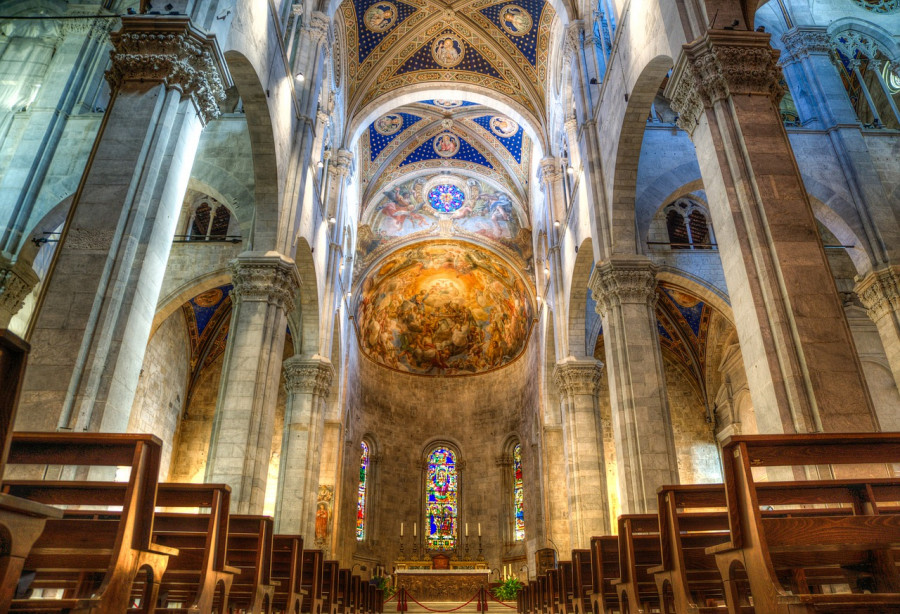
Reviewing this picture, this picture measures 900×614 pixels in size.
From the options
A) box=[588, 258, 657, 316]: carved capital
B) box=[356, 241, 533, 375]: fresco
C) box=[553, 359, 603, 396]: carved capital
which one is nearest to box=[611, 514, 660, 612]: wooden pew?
box=[588, 258, 657, 316]: carved capital

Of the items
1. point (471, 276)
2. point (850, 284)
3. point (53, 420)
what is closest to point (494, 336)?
point (471, 276)

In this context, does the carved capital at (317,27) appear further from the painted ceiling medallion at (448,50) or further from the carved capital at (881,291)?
the carved capital at (881,291)

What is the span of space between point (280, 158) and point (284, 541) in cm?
730

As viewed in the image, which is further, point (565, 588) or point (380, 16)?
point (380, 16)

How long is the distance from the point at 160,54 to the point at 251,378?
527 centimetres

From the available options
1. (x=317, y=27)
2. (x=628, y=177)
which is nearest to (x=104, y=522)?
(x=628, y=177)

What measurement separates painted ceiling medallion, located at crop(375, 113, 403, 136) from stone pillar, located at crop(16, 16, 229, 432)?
15947mm

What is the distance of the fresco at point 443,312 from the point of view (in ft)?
85.0

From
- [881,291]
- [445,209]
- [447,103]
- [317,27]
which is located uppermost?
[447,103]

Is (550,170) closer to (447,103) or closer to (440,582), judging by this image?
(447,103)

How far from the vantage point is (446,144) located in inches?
963

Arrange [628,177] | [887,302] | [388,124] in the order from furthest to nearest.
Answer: [388,124], [628,177], [887,302]

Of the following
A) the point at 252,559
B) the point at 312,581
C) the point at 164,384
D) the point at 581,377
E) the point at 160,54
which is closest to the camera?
the point at 252,559

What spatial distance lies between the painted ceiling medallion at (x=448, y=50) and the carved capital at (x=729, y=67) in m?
14.8
